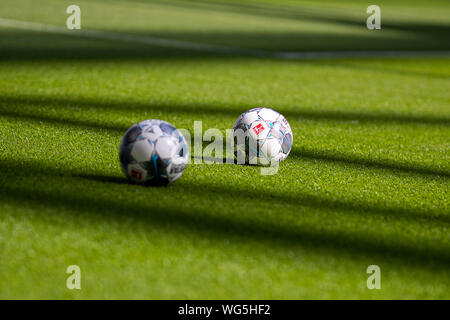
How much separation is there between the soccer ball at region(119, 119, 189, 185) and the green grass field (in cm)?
8

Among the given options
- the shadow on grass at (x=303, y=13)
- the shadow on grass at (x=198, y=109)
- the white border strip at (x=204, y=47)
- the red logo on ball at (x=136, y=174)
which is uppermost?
the shadow on grass at (x=303, y=13)

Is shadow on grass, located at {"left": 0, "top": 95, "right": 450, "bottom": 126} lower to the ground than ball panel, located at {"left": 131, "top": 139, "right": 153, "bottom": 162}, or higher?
higher

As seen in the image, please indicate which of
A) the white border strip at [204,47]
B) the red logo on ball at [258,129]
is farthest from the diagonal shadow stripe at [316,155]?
the white border strip at [204,47]

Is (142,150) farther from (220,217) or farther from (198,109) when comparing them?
(198,109)

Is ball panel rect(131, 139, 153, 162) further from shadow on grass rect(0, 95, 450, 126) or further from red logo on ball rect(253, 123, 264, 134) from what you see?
shadow on grass rect(0, 95, 450, 126)

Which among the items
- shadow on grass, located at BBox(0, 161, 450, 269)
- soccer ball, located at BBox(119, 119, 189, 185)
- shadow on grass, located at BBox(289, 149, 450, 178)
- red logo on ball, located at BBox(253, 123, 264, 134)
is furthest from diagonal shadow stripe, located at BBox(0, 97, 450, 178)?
soccer ball, located at BBox(119, 119, 189, 185)

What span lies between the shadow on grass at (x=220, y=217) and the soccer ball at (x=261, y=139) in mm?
530

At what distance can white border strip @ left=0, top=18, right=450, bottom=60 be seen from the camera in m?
9.81

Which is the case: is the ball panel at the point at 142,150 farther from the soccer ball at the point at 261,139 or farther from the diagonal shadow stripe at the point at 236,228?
the soccer ball at the point at 261,139

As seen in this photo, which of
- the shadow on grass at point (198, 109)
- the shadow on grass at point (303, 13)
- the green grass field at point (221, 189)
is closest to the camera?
the green grass field at point (221, 189)

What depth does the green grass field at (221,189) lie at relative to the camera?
256cm

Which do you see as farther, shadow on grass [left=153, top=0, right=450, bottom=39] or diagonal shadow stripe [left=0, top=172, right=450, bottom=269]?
shadow on grass [left=153, top=0, right=450, bottom=39]

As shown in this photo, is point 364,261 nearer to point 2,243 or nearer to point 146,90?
point 2,243

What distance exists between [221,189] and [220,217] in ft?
1.45
